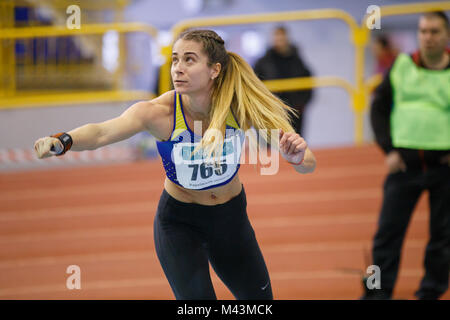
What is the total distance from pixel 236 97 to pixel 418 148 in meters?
1.83

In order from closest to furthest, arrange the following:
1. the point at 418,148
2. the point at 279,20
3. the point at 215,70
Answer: the point at 215,70
the point at 418,148
the point at 279,20

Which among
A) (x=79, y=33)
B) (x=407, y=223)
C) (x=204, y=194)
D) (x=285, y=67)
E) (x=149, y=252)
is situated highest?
(x=79, y=33)

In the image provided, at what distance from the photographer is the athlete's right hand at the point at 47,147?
2.32 meters

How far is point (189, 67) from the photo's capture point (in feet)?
8.91

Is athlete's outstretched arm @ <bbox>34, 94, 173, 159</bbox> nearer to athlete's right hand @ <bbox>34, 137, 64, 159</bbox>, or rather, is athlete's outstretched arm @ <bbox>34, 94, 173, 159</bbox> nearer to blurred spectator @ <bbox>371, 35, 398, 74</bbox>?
athlete's right hand @ <bbox>34, 137, 64, 159</bbox>

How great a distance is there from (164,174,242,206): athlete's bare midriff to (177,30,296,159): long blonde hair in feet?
0.77

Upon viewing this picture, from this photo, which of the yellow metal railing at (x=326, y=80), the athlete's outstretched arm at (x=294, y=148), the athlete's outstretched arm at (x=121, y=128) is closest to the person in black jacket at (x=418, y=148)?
the athlete's outstretched arm at (x=294, y=148)

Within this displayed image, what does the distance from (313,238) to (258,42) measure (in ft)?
32.3

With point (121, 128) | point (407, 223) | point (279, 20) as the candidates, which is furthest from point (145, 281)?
point (279, 20)

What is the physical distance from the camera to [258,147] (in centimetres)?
308

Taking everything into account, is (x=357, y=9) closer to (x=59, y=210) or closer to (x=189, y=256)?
(x=59, y=210)

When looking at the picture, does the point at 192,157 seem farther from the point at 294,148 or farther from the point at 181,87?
the point at 294,148

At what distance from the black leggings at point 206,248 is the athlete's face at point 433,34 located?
1.97 metres

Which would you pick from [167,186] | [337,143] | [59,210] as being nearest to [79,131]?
[167,186]
